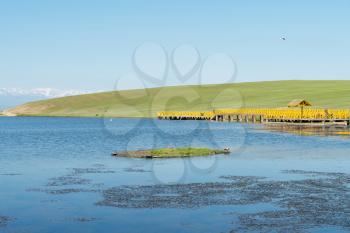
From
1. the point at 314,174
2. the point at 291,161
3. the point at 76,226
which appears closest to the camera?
the point at 76,226

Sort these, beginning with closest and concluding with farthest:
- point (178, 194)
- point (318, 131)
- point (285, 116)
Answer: point (178, 194) → point (318, 131) → point (285, 116)

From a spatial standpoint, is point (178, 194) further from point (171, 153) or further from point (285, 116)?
point (285, 116)

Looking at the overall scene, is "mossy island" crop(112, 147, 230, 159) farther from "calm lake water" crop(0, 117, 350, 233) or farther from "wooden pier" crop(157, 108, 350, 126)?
"wooden pier" crop(157, 108, 350, 126)

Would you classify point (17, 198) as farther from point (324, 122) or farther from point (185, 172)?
point (324, 122)

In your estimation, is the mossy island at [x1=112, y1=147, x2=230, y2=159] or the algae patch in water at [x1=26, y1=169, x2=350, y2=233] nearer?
the algae patch in water at [x1=26, y1=169, x2=350, y2=233]

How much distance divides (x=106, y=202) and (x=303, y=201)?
40.0 ft

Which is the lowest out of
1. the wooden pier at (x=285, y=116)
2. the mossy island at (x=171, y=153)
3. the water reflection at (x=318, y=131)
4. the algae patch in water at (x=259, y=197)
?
the algae patch in water at (x=259, y=197)

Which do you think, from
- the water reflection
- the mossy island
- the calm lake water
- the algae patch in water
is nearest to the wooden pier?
the water reflection

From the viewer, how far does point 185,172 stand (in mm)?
52344

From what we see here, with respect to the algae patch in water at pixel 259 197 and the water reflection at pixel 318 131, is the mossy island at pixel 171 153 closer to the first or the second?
the algae patch in water at pixel 259 197

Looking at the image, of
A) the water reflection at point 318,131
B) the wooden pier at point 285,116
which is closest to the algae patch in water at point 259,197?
the water reflection at point 318,131

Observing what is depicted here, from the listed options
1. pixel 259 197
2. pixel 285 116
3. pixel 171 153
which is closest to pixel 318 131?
pixel 285 116

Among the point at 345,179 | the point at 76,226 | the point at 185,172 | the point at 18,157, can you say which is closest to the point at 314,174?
the point at 345,179

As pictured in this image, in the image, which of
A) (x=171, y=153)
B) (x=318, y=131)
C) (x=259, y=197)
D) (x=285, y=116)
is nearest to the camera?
(x=259, y=197)
